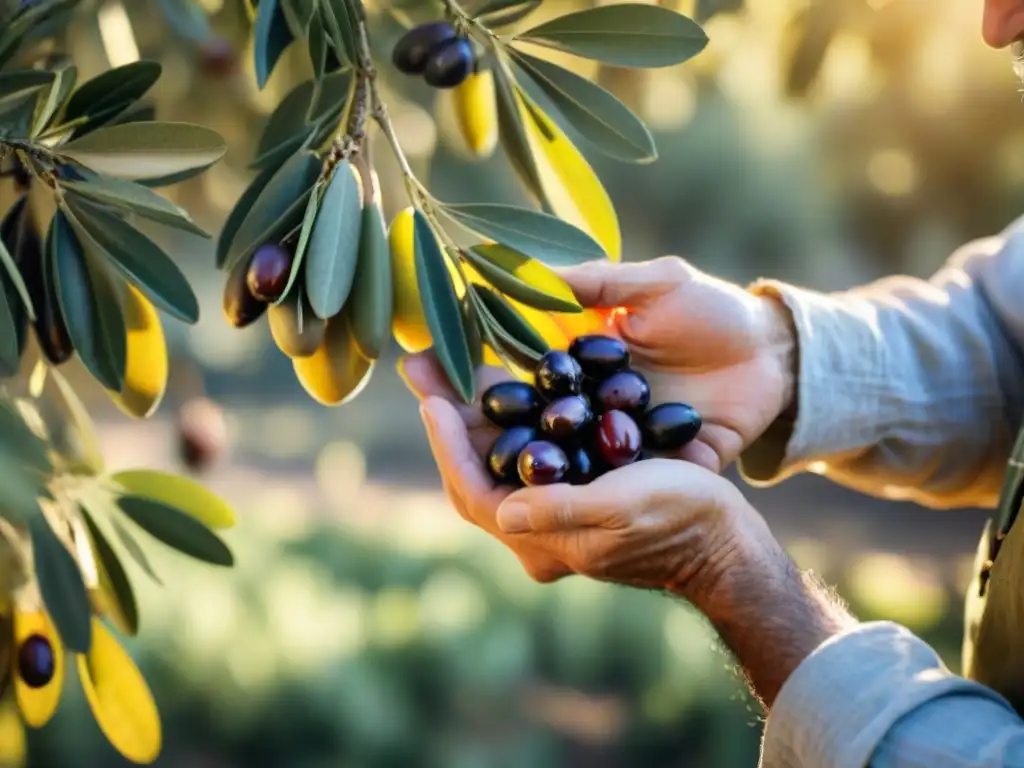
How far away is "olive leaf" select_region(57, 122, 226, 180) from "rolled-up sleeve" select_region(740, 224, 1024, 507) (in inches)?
26.4

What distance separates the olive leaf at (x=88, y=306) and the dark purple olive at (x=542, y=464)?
33 centimetres

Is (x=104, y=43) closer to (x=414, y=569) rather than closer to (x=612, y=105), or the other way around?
(x=612, y=105)

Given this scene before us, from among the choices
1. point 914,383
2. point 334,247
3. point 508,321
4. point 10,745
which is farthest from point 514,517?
point 10,745

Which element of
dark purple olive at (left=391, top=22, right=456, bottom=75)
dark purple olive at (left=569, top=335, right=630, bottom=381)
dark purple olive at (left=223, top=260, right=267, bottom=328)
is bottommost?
dark purple olive at (left=569, top=335, right=630, bottom=381)

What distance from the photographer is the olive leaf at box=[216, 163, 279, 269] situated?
0.91m

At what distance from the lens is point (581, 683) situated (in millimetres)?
2959

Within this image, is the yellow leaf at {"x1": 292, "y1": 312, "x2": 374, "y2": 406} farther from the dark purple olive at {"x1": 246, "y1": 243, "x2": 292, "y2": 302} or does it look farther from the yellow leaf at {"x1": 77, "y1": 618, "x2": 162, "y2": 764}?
the yellow leaf at {"x1": 77, "y1": 618, "x2": 162, "y2": 764}

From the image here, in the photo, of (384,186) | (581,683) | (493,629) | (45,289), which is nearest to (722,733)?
(581,683)

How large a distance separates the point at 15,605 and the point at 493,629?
2.01 m

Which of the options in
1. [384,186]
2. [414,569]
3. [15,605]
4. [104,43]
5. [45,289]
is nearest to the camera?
[45,289]

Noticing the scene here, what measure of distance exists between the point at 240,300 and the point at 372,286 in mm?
107

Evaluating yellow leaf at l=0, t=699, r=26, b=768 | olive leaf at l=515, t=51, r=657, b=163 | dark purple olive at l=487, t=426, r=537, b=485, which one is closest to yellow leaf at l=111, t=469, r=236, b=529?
dark purple olive at l=487, t=426, r=537, b=485

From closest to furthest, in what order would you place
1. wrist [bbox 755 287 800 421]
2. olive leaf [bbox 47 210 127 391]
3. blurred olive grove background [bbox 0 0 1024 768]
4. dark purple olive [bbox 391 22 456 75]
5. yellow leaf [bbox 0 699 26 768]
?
olive leaf [bbox 47 210 127 391]
dark purple olive [bbox 391 22 456 75]
wrist [bbox 755 287 800 421]
blurred olive grove background [bbox 0 0 1024 768]
yellow leaf [bbox 0 699 26 768]

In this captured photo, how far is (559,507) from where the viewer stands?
36.7 inches
